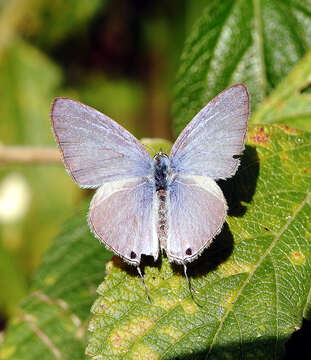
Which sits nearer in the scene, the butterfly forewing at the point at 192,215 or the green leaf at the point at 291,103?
the butterfly forewing at the point at 192,215

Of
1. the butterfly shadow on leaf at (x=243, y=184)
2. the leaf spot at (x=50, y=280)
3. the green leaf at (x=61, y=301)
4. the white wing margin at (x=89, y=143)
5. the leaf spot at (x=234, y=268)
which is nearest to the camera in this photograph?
the leaf spot at (x=234, y=268)

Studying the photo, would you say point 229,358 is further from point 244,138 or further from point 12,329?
point 12,329

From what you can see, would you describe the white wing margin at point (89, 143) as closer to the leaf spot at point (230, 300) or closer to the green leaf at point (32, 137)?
the leaf spot at point (230, 300)

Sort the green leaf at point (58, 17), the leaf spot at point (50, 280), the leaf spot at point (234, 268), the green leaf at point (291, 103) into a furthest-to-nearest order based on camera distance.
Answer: the green leaf at point (58, 17), the leaf spot at point (50, 280), the green leaf at point (291, 103), the leaf spot at point (234, 268)

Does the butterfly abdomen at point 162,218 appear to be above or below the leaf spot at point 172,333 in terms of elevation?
above

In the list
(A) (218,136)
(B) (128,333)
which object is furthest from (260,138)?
(B) (128,333)

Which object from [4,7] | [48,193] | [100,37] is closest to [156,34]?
[100,37]

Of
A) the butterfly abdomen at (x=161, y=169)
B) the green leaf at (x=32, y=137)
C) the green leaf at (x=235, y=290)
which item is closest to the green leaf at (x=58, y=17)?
the green leaf at (x=32, y=137)
